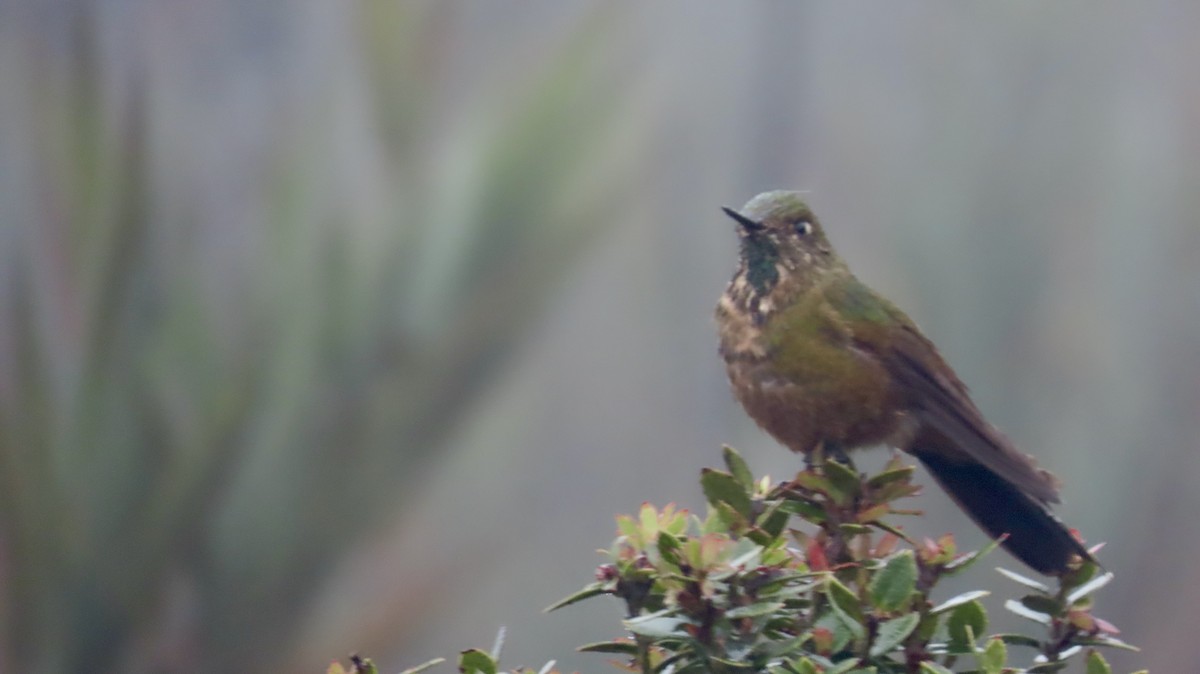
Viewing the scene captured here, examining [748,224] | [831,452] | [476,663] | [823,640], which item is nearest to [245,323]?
[748,224]

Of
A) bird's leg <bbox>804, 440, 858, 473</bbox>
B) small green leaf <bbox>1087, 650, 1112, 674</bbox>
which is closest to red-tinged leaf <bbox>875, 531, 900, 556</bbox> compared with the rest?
small green leaf <bbox>1087, 650, 1112, 674</bbox>

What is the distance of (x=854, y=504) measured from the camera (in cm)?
80

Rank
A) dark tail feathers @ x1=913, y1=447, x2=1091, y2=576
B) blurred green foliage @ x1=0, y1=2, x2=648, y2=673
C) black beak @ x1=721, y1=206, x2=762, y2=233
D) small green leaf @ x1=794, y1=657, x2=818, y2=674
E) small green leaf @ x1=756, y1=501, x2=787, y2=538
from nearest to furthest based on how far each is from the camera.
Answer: small green leaf @ x1=794, y1=657, x2=818, y2=674 < small green leaf @ x1=756, y1=501, x2=787, y2=538 < dark tail feathers @ x1=913, y1=447, x2=1091, y2=576 < black beak @ x1=721, y1=206, x2=762, y2=233 < blurred green foliage @ x1=0, y1=2, x2=648, y2=673

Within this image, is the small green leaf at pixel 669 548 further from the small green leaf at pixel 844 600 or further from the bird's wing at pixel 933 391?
the bird's wing at pixel 933 391

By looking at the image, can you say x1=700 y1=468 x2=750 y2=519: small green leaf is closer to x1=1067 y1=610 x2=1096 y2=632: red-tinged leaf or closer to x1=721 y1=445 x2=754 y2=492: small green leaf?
x1=721 y1=445 x2=754 y2=492: small green leaf

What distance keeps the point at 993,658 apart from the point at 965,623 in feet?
0.11

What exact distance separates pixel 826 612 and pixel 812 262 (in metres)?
0.56

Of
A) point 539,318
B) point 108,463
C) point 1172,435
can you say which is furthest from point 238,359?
point 1172,435

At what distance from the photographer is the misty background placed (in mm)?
1782

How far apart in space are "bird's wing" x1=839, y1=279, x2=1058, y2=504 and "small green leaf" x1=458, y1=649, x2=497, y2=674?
1.89 feet

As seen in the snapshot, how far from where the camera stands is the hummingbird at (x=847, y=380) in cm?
110

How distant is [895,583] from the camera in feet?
2.25

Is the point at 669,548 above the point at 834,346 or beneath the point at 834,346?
beneath

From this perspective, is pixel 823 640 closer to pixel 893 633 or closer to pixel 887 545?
pixel 893 633
